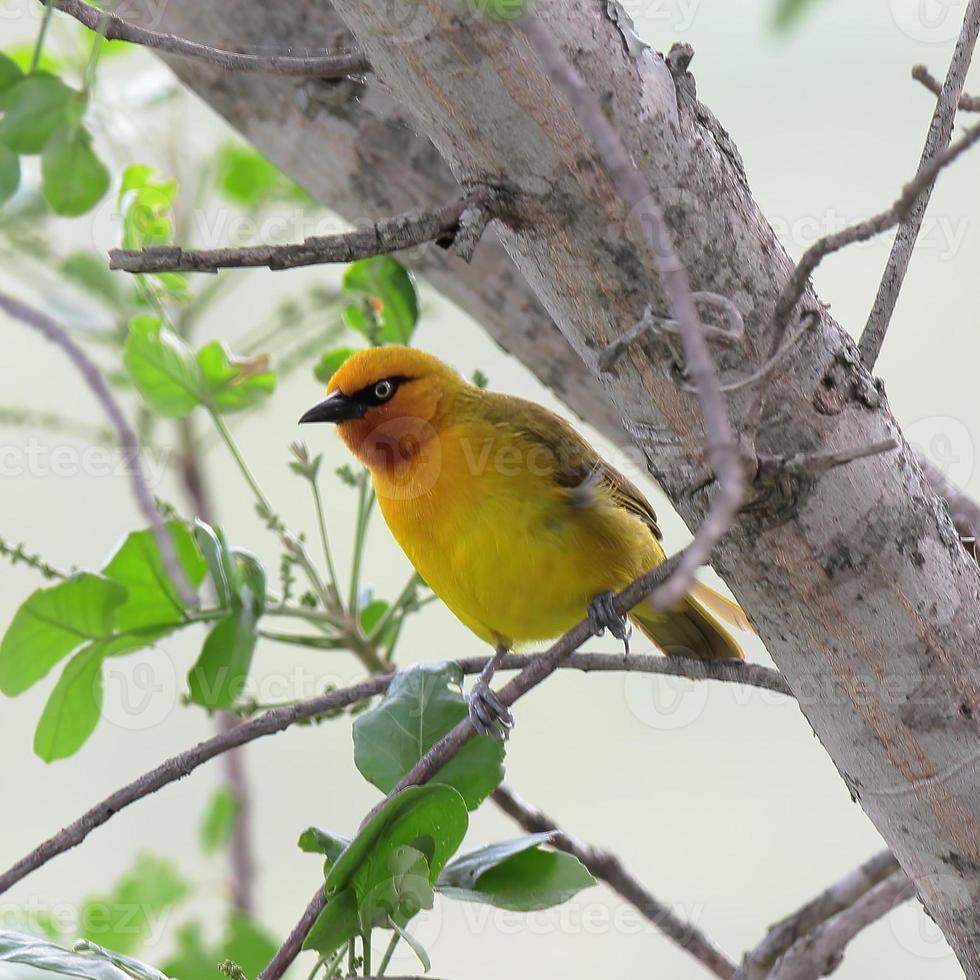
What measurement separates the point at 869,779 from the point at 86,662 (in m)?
1.17

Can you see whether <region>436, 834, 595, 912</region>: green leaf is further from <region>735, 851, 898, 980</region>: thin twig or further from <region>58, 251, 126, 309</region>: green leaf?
<region>58, 251, 126, 309</region>: green leaf

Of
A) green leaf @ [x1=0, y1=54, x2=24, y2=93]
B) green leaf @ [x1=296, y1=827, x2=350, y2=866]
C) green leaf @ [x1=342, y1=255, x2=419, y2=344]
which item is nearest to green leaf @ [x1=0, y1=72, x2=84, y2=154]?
green leaf @ [x1=0, y1=54, x2=24, y2=93]

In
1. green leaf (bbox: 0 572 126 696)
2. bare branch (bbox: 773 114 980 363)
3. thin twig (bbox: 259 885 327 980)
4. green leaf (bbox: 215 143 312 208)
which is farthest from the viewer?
green leaf (bbox: 215 143 312 208)

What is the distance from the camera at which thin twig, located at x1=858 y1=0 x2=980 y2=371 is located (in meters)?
1.25

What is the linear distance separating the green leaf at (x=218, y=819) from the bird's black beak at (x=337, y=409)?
37.4 inches

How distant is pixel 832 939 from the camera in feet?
5.54

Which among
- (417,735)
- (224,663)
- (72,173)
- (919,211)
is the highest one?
(72,173)

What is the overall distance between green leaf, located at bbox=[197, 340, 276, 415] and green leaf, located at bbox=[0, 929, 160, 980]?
1181mm

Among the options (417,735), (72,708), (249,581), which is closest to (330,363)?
(249,581)

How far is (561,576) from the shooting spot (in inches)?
79.0

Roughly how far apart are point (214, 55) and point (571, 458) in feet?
3.84

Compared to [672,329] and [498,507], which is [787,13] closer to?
→ [672,329]

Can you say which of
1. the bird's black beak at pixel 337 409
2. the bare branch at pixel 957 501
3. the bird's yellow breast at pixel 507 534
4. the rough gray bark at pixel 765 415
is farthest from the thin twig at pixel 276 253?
the bird's black beak at pixel 337 409

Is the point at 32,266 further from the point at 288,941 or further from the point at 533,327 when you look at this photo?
the point at 288,941
